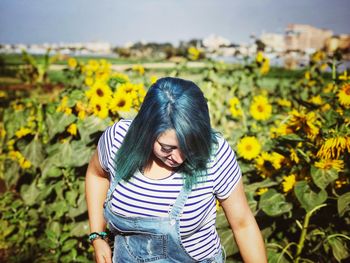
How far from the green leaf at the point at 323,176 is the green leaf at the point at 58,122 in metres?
1.50

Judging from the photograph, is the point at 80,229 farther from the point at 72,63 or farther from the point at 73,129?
the point at 72,63

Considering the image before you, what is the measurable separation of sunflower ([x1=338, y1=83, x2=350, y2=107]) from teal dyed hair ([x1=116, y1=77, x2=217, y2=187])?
108 cm

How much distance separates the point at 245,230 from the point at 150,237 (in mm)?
361

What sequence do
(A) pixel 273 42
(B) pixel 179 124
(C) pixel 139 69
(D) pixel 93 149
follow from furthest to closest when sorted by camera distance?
(A) pixel 273 42, (C) pixel 139 69, (D) pixel 93 149, (B) pixel 179 124

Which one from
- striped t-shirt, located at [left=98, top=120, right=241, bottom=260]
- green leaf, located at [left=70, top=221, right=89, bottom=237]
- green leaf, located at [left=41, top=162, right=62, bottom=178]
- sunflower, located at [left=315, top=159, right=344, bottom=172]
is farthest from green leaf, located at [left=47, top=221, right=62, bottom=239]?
sunflower, located at [left=315, top=159, right=344, bottom=172]

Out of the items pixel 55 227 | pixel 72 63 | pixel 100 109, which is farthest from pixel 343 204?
pixel 72 63

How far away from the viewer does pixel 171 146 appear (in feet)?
3.84

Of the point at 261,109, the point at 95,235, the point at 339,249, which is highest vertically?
the point at 261,109

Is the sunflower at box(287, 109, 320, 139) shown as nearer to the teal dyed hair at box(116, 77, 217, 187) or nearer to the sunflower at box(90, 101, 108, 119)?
the teal dyed hair at box(116, 77, 217, 187)

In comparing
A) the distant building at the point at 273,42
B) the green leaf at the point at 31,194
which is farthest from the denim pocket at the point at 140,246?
the distant building at the point at 273,42

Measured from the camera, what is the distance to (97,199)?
1544 mm

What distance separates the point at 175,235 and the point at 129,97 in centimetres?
101

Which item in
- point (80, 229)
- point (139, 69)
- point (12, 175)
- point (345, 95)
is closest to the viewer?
point (345, 95)

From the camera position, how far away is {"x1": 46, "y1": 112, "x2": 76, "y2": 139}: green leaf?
226cm
